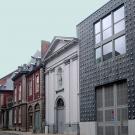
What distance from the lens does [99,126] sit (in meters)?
29.0

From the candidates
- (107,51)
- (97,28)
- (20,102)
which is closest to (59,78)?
(97,28)

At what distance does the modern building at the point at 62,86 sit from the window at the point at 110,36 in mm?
4504

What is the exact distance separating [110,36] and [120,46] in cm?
179

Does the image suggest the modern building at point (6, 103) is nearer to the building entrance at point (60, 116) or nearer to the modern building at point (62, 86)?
the modern building at point (62, 86)

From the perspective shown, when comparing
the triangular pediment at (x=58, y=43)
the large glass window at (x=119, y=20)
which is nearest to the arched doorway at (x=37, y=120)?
the triangular pediment at (x=58, y=43)

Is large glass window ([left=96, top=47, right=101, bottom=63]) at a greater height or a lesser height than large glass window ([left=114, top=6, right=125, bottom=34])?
lesser

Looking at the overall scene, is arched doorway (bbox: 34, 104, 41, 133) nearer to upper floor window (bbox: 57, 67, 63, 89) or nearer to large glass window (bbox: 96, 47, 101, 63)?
upper floor window (bbox: 57, 67, 63, 89)

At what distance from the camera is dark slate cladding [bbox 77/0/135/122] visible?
24812mm

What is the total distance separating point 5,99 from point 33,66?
73.0 feet

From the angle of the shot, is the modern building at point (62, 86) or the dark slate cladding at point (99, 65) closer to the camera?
the dark slate cladding at point (99, 65)

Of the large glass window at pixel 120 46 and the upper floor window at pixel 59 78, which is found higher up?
the large glass window at pixel 120 46

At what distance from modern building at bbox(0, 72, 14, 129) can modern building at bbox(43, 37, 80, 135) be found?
2011 cm

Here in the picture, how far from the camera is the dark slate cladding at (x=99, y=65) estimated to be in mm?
24812

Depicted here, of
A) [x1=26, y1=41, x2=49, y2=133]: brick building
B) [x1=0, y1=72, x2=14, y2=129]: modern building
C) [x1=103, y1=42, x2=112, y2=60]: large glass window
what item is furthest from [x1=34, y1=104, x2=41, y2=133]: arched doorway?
[x1=103, y1=42, x2=112, y2=60]: large glass window
